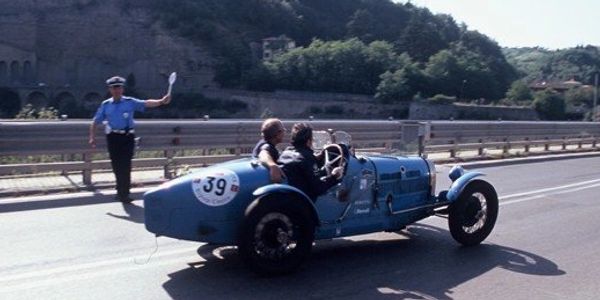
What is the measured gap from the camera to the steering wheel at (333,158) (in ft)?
23.4

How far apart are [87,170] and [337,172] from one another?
5796 millimetres

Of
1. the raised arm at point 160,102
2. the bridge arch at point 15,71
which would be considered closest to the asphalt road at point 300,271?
the raised arm at point 160,102

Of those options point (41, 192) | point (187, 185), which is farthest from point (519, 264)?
point (41, 192)

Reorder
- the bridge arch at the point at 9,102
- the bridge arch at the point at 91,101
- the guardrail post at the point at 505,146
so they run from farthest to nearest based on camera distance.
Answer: the bridge arch at the point at 91,101
the bridge arch at the point at 9,102
the guardrail post at the point at 505,146

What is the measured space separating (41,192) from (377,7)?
482ft

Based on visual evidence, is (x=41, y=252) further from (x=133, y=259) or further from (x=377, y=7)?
(x=377, y=7)

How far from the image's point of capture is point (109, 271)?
6.66 metres

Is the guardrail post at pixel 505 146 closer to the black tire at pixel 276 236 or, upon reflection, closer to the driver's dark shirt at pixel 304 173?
the driver's dark shirt at pixel 304 173

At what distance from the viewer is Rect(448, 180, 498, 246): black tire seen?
8.13m

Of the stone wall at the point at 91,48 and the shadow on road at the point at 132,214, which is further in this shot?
the stone wall at the point at 91,48

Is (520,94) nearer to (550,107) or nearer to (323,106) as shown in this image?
(323,106)

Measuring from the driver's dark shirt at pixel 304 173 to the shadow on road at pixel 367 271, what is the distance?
731 millimetres

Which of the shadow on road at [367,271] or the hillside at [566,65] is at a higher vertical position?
the hillside at [566,65]

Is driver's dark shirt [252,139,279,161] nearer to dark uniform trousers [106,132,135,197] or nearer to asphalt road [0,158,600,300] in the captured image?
asphalt road [0,158,600,300]
